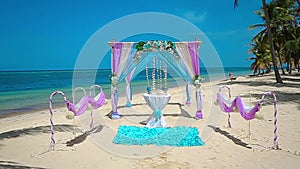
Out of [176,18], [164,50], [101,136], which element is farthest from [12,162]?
[176,18]

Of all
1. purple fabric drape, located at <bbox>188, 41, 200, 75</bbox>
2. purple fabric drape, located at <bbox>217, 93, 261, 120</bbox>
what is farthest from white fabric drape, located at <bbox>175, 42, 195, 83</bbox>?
purple fabric drape, located at <bbox>217, 93, 261, 120</bbox>

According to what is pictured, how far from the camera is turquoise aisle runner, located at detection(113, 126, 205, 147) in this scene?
5367 millimetres

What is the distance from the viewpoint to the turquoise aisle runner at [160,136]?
5367mm

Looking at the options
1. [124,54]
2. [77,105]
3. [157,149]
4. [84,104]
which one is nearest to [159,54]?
[124,54]

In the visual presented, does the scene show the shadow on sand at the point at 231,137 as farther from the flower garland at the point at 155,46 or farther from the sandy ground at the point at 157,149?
the flower garland at the point at 155,46

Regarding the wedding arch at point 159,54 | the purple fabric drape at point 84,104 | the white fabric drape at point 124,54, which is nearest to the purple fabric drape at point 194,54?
the wedding arch at point 159,54

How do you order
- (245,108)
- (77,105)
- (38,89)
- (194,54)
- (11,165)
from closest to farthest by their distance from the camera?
1. (11,165)
2. (245,108)
3. (77,105)
4. (194,54)
5. (38,89)

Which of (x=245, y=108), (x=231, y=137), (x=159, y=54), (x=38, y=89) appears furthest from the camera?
(x=38, y=89)

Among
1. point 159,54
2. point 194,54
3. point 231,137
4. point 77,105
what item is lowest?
point 231,137

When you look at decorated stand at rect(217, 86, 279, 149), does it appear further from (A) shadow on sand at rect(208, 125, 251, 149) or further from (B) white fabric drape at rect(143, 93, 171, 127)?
(B) white fabric drape at rect(143, 93, 171, 127)

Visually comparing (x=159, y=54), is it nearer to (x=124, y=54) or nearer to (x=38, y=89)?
(x=124, y=54)

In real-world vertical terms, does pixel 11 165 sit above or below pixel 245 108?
below

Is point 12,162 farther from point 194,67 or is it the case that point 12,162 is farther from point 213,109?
point 213,109

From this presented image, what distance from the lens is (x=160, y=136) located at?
5.84 m
